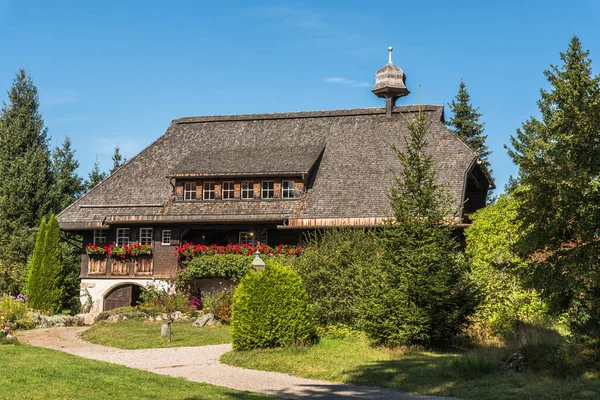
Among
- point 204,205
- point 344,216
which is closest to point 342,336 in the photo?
point 344,216

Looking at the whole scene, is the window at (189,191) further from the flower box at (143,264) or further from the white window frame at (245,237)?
the flower box at (143,264)

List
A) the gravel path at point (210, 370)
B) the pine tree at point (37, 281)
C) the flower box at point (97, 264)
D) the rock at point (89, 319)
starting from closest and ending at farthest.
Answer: the gravel path at point (210, 370), the rock at point (89, 319), the pine tree at point (37, 281), the flower box at point (97, 264)

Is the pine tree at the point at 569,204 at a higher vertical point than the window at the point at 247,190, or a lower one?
lower

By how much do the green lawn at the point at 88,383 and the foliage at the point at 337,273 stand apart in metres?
7.30

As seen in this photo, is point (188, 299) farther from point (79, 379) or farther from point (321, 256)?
point (79, 379)

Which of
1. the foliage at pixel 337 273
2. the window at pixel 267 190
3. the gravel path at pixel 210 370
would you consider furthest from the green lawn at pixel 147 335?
Result: the window at pixel 267 190

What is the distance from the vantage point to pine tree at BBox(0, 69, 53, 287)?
38625 mm

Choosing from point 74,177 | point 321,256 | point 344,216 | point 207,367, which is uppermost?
point 74,177

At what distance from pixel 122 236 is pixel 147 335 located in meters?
12.4

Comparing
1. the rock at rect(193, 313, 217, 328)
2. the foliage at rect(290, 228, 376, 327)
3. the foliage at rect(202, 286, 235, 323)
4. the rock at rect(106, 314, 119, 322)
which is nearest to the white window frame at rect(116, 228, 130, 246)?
the rock at rect(106, 314, 119, 322)

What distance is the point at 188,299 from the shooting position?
3039 cm

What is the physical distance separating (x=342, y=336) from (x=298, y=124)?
1751 centimetres

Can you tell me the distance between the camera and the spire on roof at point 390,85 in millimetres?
35062

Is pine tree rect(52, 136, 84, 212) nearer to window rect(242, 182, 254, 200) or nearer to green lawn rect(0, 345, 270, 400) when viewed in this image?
window rect(242, 182, 254, 200)
